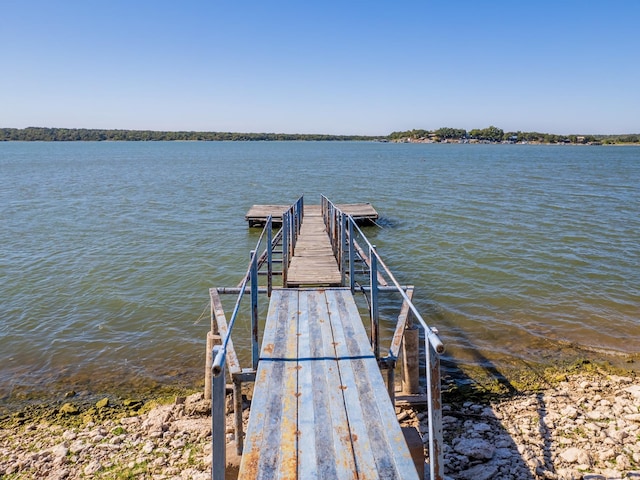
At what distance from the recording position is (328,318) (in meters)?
5.79

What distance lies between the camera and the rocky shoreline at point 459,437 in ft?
18.7

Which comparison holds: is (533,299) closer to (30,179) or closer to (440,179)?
(440,179)

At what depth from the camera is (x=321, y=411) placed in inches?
150

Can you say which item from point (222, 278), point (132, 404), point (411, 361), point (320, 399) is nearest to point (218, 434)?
point (320, 399)

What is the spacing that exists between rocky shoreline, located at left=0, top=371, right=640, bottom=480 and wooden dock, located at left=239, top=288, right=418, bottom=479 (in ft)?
6.62

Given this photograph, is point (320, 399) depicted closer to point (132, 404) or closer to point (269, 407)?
point (269, 407)

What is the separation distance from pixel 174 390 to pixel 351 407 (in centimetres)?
542

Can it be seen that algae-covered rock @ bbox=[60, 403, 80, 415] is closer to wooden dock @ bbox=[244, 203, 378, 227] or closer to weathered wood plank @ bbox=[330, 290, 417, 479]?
weathered wood plank @ bbox=[330, 290, 417, 479]

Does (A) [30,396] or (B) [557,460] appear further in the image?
(A) [30,396]

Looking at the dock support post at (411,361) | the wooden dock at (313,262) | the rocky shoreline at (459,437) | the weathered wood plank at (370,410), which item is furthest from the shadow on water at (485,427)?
the wooden dock at (313,262)

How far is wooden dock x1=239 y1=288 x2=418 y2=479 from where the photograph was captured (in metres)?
3.18

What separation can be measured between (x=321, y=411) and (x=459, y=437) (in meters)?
3.43

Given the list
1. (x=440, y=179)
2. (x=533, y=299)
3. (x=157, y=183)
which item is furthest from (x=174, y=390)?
(x=440, y=179)

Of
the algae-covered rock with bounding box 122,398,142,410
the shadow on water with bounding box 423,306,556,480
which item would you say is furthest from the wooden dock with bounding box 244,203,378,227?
the algae-covered rock with bounding box 122,398,142,410
